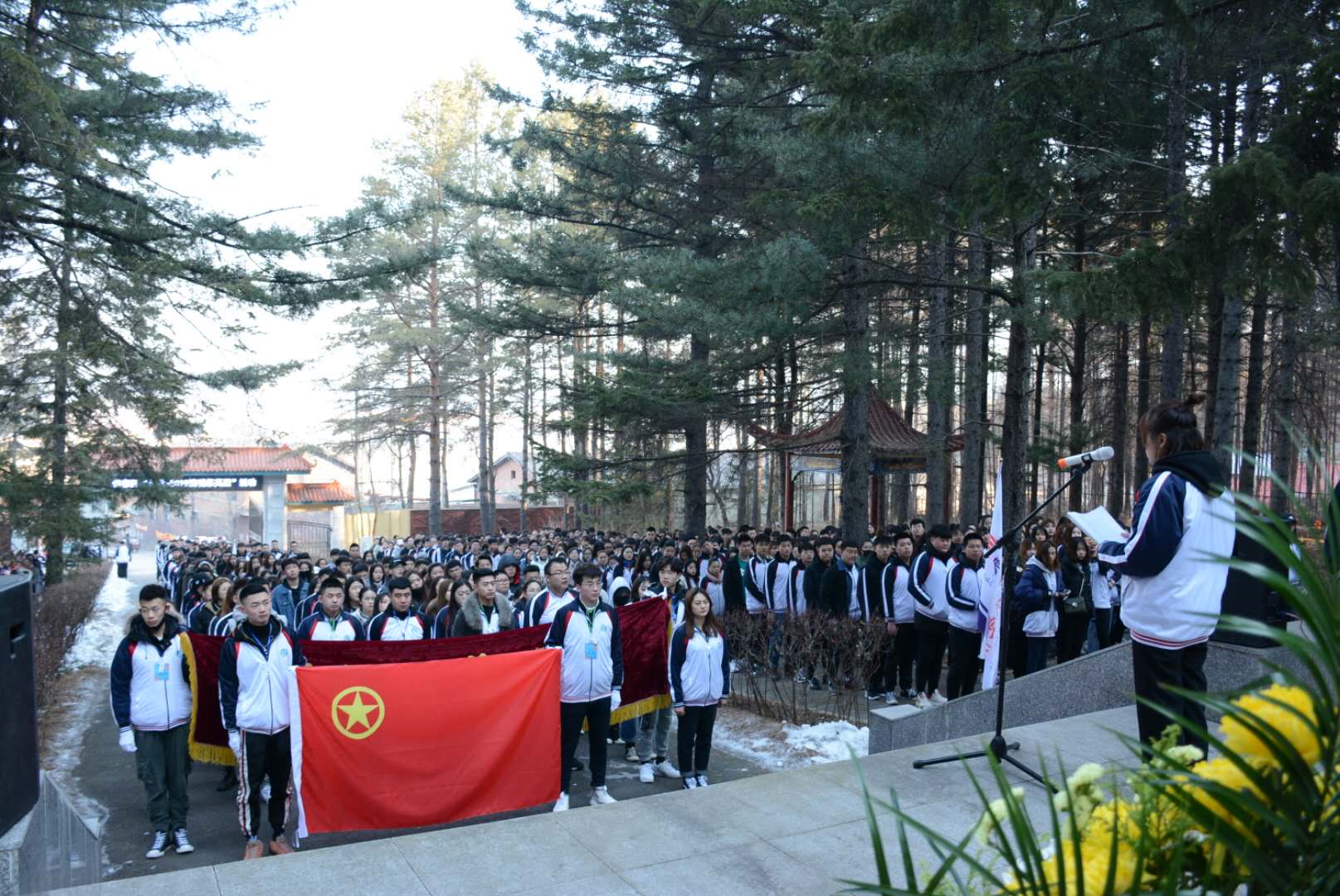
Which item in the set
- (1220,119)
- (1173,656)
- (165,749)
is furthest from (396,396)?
(1173,656)

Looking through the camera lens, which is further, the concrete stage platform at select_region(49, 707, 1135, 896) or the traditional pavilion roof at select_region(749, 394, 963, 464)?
the traditional pavilion roof at select_region(749, 394, 963, 464)

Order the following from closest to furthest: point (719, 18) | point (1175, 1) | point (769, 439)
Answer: point (1175, 1) → point (719, 18) → point (769, 439)

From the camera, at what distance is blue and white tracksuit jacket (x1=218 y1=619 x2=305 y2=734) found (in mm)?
7176

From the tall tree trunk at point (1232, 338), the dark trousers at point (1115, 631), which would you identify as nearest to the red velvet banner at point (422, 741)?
the dark trousers at point (1115, 631)

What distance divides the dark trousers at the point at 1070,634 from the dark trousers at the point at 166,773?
9.41 metres

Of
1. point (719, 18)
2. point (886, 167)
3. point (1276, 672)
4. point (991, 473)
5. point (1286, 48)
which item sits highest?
point (719, 18)

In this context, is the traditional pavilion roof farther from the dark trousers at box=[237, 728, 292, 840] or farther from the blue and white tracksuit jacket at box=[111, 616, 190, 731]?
the blue and white tracksuit jacket at box=[111, 616, 190, 731]

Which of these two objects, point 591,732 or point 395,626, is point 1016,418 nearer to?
point 591,732

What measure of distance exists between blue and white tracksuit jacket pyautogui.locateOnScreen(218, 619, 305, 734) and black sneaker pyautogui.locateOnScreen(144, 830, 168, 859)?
115 centimetres

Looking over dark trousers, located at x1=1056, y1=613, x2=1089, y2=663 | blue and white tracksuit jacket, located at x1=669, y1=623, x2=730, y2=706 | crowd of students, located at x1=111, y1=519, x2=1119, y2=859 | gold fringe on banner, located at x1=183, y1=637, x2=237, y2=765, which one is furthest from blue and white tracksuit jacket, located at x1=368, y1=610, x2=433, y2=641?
dark trousers, located at x1=1056, y1=613, x2=1089, y2=663

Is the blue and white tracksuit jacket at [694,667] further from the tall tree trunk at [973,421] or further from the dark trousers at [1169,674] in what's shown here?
the tall tree trunk at [973,421]

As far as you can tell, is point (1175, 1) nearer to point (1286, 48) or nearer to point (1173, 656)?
point (1173, 656)

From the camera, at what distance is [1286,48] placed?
14109 millimetres

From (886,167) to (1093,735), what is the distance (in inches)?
325
